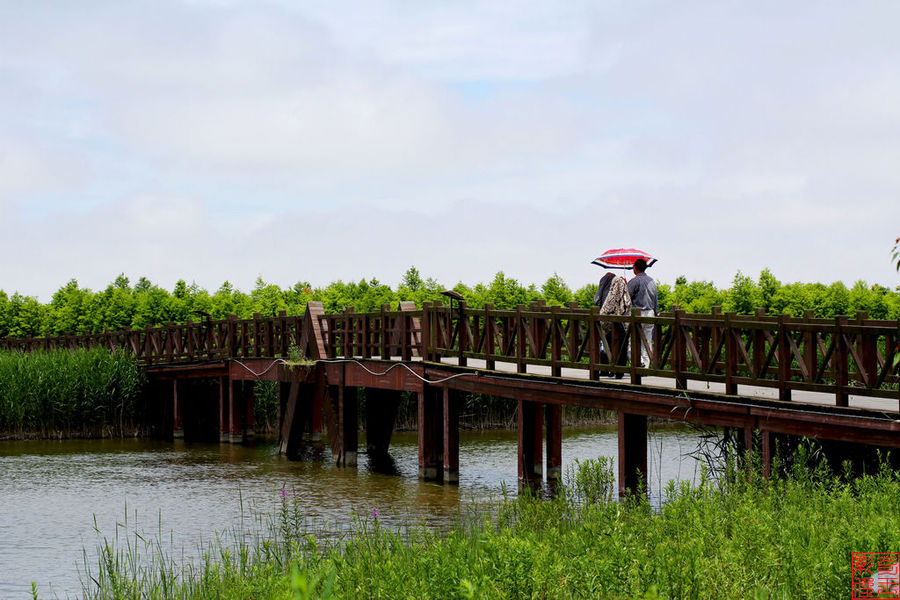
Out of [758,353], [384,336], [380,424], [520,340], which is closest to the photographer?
[758,353]

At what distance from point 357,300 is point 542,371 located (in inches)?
1073

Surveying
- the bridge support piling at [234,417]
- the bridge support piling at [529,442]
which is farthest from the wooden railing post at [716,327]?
the bridge support piling at [234,417]

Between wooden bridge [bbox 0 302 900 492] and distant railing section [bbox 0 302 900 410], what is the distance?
0.03 meters

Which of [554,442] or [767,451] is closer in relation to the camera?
[767,451]

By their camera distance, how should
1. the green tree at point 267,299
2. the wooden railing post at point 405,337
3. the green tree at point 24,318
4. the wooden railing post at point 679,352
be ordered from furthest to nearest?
the green tree at point 24,318, the green tree at point 267,299, the wooden railing post at point 405,337, the wooden railing post at point 679,352

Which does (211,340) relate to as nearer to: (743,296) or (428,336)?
(428,336)

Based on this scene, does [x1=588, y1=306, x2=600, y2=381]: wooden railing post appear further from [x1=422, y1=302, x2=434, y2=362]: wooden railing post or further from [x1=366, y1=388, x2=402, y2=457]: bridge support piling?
[x1=366, y1=388, x2=402, y2=457]: bridge support piling

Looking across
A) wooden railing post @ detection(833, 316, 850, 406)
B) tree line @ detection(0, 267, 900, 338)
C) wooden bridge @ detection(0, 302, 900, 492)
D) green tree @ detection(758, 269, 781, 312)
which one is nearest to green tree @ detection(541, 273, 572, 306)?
tree line @ detection(0, 267, 900, 338)

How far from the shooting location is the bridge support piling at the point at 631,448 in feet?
47.9

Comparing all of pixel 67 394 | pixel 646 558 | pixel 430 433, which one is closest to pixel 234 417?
pixel 67 394

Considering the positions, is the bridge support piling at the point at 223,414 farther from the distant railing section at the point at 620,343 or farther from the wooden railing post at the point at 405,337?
the wooden railing post at the point at 405,337

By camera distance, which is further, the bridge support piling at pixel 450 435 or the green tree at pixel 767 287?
the green tree at pixel 767 287

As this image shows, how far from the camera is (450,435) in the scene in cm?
1942

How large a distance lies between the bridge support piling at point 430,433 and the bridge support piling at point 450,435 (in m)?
0.85
